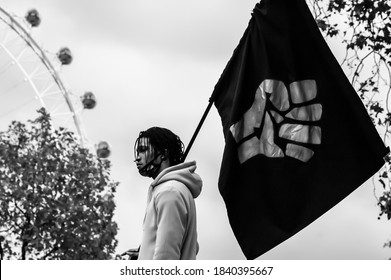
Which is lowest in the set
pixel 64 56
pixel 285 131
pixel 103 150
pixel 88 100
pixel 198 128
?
pixel 198 128

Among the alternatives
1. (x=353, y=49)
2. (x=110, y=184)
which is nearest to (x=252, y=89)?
(x=353, y=49)

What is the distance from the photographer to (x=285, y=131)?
545 cm

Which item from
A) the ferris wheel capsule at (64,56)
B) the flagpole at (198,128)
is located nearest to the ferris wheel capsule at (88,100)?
the ferris wheel capsule at (64,56)

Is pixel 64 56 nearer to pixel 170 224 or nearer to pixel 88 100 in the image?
pixel 88 100

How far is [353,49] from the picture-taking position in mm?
12656

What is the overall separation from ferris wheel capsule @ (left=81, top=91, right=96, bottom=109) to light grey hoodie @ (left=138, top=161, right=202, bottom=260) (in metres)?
32.5

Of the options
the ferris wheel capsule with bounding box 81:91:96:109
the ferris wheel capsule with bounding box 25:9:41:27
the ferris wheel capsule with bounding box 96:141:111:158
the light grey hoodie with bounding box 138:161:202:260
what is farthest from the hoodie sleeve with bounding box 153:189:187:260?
the ferris wheel capsule with bounding box 81:91:96:109

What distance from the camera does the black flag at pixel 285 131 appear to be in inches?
204

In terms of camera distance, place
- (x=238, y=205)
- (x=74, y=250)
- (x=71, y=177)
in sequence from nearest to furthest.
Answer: (x=238, y=205) < (x=74, y=250) < (x=71, y=177)

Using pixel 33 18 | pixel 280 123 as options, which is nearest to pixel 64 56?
pixel 33 18

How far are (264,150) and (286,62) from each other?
1.77 feet

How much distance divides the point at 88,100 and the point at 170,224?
108 feet

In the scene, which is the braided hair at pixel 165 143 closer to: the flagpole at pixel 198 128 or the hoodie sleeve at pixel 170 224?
the flagpole at pixel 198 128
